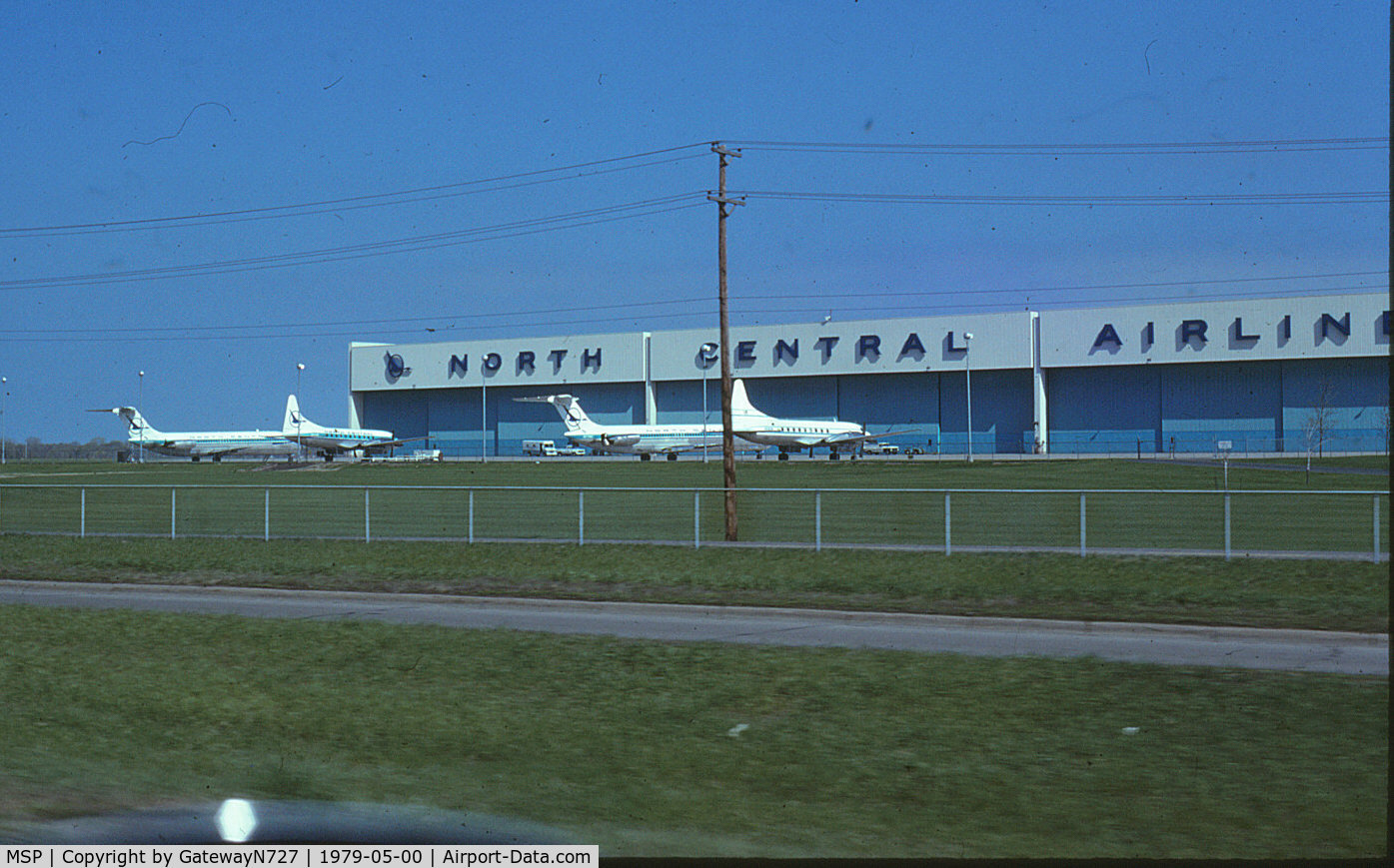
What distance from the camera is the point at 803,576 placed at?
884 inches

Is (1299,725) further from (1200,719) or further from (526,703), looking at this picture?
(526,703)

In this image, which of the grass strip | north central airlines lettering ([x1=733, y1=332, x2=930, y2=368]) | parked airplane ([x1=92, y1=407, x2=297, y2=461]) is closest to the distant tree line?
parked airplane ([x1=92, y1=407, x2=297, y2=461])

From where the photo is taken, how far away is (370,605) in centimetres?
1969

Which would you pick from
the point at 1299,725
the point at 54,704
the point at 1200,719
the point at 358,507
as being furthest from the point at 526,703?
the point at 358,507

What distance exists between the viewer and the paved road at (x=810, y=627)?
13984mm

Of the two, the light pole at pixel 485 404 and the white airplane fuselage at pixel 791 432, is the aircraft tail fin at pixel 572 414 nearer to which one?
the light pole at pixel 485 404

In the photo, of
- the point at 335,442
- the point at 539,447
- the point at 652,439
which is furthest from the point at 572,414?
the point at 335,442

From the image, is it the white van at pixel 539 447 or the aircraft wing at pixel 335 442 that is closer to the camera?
the aircraft wing at pixel 335 442

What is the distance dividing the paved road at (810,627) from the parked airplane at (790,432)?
230 ft

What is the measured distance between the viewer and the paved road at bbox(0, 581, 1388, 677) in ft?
45.9

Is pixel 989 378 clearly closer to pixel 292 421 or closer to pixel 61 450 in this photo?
pixel 292 421

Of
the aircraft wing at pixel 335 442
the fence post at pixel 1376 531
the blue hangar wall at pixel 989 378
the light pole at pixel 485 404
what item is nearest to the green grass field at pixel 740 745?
the fence post at pixel 1376 531

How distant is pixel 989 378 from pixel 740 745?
9621cm

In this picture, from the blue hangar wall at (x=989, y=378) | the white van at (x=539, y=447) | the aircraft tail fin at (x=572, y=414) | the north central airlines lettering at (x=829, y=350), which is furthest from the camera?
the white van at (x=539, y=447)
